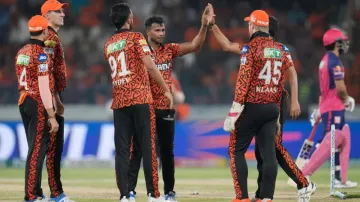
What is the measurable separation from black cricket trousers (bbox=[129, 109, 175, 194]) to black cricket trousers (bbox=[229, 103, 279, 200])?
1198 millimetres

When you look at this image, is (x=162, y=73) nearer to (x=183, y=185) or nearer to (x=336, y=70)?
(x=336, y=70)

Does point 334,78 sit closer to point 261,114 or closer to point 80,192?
point 261,114

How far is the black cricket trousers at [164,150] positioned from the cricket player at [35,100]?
1298mm

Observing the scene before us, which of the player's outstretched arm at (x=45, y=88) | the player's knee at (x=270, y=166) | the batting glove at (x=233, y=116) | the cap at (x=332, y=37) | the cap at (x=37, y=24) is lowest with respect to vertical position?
the player's knee at (x=270, y=166)

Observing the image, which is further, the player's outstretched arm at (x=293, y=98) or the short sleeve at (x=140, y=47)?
the player's outstretched arm at (x=293, y=98)

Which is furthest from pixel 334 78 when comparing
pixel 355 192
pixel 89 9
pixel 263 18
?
pixel 89 9

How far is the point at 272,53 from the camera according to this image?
10805 mm

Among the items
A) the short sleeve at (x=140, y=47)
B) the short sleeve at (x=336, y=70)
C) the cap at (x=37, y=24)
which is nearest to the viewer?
the short sleeve at (x=140, y=47)

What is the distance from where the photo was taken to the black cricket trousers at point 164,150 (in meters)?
11.9

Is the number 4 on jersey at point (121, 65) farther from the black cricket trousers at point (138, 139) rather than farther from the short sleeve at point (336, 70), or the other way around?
the short sleeve at point (336, 70)

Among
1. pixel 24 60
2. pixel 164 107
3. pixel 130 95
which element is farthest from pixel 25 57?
pixel 164 107

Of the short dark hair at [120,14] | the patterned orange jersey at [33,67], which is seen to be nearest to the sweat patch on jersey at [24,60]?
the patterned orange jersey at [33,67]

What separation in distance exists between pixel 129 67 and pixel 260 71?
1634mm

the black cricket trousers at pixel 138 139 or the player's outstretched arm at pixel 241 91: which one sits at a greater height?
the player's outstretched arm at pixel 241 91
